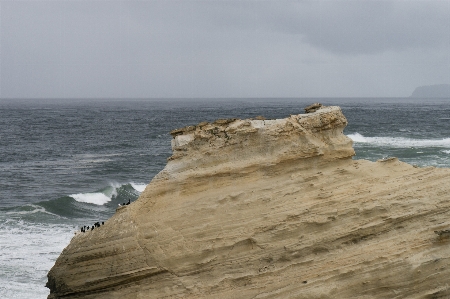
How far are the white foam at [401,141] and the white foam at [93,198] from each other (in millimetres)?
27768

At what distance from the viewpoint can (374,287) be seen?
32.2 feet

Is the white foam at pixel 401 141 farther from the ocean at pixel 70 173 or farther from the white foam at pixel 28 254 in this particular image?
the white foam at pixel 28 254

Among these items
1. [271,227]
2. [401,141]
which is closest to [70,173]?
[401,141]

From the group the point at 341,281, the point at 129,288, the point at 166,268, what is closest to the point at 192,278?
the point at 166,268

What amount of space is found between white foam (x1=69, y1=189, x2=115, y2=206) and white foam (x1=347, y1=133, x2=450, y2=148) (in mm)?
27768

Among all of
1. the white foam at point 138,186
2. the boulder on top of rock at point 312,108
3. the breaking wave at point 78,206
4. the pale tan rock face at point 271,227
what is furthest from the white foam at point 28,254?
the boulder on top of rock at point 312,108

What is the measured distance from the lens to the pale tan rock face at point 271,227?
9969 mm

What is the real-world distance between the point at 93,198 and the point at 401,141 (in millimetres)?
33183

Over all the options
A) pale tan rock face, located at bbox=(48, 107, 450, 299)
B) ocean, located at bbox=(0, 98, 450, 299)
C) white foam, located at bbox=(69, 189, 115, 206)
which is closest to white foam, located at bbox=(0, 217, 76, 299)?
ocean, located at bbox=(0, 98, 450, 299)

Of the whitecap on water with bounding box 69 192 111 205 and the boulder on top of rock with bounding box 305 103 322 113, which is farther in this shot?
the whitecap on water with bounding box 69 192 111 205

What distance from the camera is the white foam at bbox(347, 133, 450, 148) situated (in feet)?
163

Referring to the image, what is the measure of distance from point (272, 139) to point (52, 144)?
166 feet

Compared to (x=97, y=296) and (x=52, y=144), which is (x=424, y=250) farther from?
(x=52, y=144)

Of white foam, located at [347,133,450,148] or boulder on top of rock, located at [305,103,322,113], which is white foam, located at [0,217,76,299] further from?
white foam, located at [347,133,450,148]
